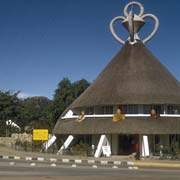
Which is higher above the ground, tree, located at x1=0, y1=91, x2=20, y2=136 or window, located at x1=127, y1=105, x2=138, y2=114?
tree, located at x1=0, y1=91, x2=20, y2=136

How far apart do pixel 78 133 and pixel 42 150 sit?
493 cm

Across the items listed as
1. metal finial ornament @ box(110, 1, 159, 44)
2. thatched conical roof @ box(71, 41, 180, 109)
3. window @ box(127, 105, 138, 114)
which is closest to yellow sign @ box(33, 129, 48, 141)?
thatched conical roof @ box(71, 41, 180, 109)

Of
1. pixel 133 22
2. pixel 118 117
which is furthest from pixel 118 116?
pixel 133 22

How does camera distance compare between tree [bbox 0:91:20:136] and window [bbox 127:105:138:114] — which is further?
tree [bbox 0:91:20:136]

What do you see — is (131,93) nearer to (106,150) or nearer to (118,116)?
(118,116)

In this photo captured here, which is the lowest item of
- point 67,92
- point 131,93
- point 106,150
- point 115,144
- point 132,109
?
point 106,150

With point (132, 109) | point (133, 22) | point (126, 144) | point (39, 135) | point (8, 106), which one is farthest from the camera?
point (8, 106)

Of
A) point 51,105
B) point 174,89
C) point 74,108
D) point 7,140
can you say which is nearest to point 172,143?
point 174,89

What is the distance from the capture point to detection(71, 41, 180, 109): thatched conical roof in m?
53.3

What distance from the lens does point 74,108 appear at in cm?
5756

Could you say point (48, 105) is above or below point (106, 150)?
above

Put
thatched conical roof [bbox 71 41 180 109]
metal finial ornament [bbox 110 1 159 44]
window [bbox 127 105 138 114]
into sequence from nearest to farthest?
window [bbox 127 105 138 114] → thatched conical roof [bbox 71 41 180 109] → metal finial ornament [bbox 110 1 159 44]

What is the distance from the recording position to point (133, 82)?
5528cm

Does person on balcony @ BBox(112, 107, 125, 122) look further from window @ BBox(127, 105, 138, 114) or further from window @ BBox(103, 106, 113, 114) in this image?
window @ BBox(103, 106, 113, 114)
